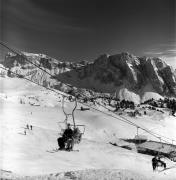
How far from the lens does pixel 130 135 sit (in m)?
135

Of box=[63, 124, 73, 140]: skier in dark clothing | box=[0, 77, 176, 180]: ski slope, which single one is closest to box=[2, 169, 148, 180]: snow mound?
box=[0, 77, 176, 180]: ski slope

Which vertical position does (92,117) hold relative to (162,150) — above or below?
above

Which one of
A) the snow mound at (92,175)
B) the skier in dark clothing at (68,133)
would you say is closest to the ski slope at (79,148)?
the snow mound at (92,175)

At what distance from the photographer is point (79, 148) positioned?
149 feet

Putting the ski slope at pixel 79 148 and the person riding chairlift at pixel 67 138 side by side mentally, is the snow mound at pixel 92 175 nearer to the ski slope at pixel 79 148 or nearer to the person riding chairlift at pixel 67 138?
the ski slope at pixel 79 148

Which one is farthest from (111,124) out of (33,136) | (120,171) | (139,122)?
(120,171)

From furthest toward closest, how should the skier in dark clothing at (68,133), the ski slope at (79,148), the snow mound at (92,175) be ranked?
the skier in dark clothing at (68,133) → the ski slope at (79,148) → the snow mound at (92,175)

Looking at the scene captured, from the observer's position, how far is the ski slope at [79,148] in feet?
71.8

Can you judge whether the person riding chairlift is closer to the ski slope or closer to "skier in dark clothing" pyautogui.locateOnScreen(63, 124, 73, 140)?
"skier in dark clothing" pyautogui.locateOnScreen(63, 124, 73, 140)

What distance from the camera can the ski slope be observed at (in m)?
21.9

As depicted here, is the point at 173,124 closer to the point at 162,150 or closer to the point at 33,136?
the point at 162,150

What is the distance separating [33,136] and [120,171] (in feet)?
163

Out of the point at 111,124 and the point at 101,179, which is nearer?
the point at 101,179

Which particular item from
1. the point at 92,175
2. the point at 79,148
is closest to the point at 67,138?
the point at 79,148
